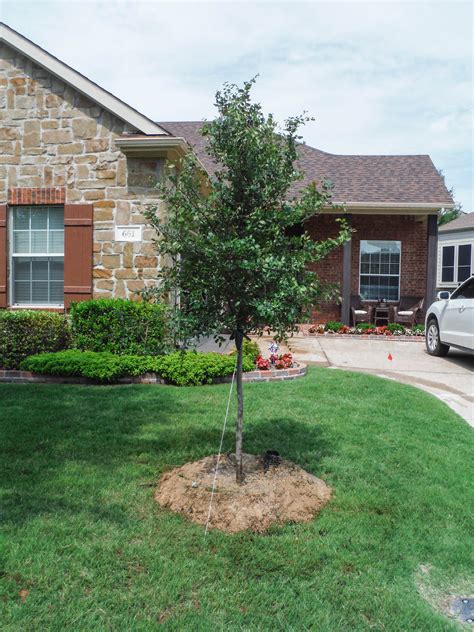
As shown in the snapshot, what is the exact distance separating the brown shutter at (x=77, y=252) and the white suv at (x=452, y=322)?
257 inches

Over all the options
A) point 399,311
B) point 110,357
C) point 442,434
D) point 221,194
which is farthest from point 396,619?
point 399,311

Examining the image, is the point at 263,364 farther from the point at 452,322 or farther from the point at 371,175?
the point at 371,175

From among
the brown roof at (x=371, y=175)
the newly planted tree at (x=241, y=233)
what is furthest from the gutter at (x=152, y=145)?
the brown roof at (x=371, y=175)

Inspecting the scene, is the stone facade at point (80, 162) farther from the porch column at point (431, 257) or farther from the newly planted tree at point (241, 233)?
the porch column at point (431, 257)

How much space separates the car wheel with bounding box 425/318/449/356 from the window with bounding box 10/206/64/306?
7.30 m

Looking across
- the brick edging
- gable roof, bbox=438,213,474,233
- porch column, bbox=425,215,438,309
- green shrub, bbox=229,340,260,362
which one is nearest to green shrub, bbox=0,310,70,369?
the brick edging

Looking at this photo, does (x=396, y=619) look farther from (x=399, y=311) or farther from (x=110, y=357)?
(x=399, y=311)

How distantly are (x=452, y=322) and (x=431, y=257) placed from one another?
5.18 metres

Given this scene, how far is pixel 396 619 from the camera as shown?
2.78 m

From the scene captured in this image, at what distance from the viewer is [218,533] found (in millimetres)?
3580

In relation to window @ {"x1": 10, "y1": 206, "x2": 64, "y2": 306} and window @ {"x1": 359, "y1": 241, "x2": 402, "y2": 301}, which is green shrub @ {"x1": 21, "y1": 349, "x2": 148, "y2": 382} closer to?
window @ {"x1": 10, "y1": 206, "x2": 64, "y2": 306}

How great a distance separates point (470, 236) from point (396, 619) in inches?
1172

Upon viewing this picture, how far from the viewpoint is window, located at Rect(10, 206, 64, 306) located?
9398 millimetres

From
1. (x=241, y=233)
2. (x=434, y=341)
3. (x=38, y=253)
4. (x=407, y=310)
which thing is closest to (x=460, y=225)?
(x=407, y=310)
